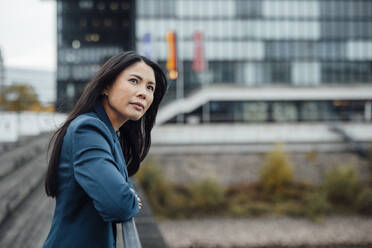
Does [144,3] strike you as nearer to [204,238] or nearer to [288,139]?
[288,139]

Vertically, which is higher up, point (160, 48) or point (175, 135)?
point (160, 48)

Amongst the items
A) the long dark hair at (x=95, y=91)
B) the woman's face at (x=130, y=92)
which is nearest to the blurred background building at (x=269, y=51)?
the long dark hair at (x=95, y=91)

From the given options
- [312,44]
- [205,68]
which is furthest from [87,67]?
[312,44]

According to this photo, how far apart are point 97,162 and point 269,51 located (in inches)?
1753

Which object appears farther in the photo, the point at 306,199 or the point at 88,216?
the point at 306,199

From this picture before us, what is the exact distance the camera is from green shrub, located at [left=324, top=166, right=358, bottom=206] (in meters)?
19.5

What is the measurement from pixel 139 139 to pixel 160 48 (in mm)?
40800

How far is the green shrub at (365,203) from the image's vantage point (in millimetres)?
18844

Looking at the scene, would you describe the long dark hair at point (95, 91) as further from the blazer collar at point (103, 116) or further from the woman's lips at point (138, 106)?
the woman's lips at point (138, 106)

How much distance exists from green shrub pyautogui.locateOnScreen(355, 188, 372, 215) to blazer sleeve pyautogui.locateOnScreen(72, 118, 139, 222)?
2068 centimetres

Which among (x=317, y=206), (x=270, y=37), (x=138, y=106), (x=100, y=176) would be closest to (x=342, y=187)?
(x=317, y=206)

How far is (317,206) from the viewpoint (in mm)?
18438

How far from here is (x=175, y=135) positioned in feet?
81.4

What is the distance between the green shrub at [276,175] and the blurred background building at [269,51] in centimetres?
1920
